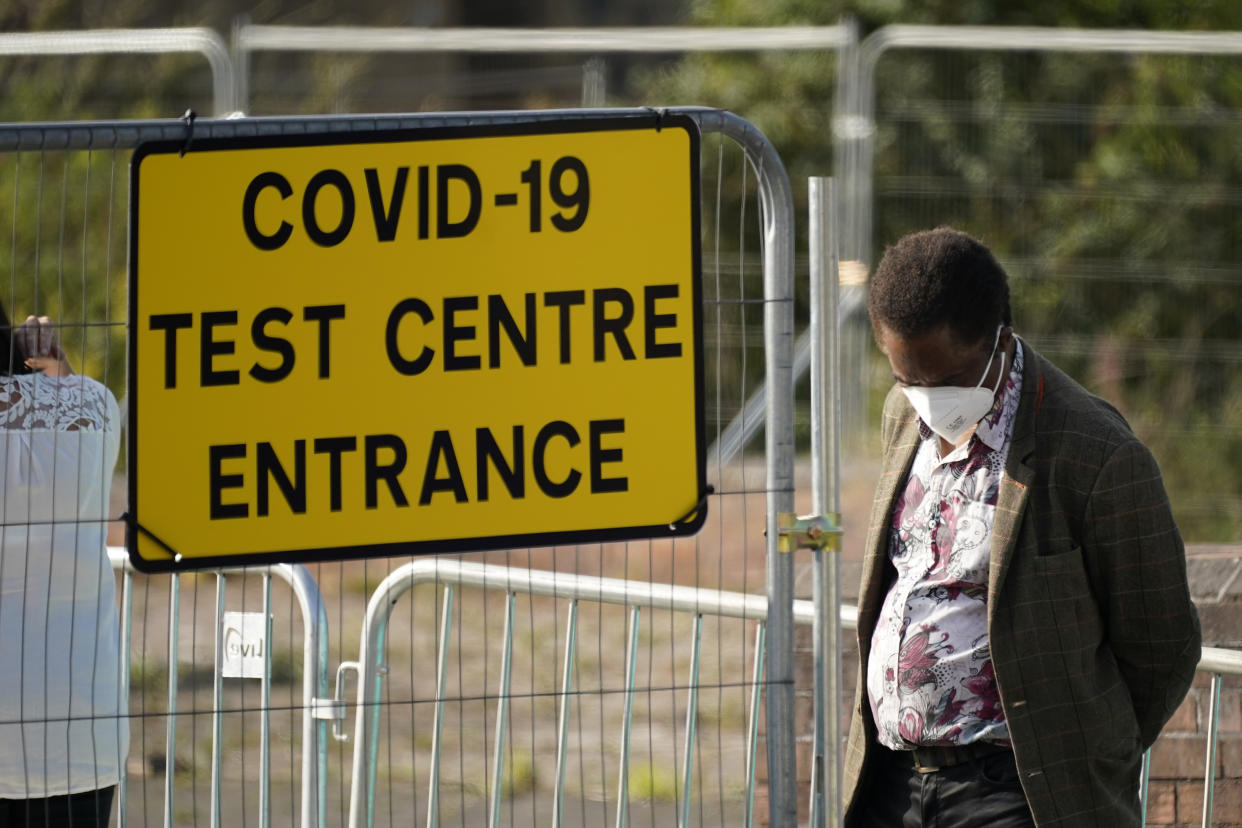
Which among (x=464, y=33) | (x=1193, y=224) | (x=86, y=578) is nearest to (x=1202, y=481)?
(x=1193, y=224)

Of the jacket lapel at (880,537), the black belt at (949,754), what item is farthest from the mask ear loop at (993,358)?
the black belt at (949,754)

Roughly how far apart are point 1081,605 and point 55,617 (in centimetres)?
227

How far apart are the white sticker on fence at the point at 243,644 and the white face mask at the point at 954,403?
2.12 meters

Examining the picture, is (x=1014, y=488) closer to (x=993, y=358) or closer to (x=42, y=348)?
(x=993, y=358)

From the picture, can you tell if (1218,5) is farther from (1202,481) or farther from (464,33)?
(464,33)

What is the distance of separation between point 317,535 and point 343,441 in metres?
0.18

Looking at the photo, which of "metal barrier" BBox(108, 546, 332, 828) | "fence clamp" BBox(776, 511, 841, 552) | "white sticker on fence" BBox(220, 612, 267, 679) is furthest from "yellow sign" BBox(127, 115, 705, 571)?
"white sticker on fence" BBox(220, 612, 267, 679)

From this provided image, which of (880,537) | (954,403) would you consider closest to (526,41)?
(880,537)

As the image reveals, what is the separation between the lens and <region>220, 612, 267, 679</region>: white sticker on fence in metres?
4.28

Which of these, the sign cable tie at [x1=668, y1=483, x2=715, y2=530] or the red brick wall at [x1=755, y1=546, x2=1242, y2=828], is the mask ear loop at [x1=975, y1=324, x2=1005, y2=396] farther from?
the red brick wall at [x1=755, y1=546, x2=1242, y2=828]

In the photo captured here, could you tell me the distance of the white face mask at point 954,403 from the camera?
2.91 meters

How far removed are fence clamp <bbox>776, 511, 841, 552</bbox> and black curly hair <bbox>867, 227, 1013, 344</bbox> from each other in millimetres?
402

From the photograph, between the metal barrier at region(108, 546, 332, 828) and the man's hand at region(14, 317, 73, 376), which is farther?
the metal barrier at region(108, 546, 332, 828)

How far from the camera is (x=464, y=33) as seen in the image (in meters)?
8.51
